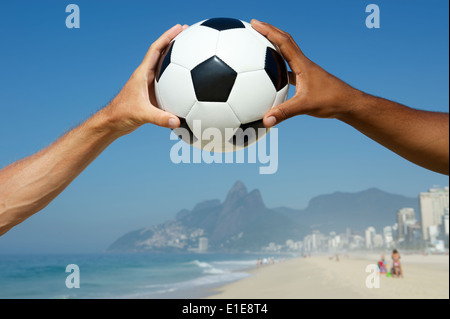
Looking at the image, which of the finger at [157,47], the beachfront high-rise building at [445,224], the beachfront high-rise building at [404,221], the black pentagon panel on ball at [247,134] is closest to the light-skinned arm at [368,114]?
the black pentagon panel on ball at [247,134]

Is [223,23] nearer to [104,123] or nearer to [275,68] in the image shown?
[275,68]

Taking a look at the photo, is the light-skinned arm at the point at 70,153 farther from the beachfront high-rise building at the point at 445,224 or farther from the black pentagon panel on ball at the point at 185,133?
the beachfront high-rise building at the point at 445,224

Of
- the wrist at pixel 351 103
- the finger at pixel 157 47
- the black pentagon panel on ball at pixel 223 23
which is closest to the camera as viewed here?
the wrist at pixel 351 103

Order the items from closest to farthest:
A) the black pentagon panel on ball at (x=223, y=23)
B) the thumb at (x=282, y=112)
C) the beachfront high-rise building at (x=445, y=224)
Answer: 1. the thumb at (x=282, y=112)
2. the black pentagon panel on ball at (x=223, y=23)
3. the beachfront high-rise building at (x=445, y=224)

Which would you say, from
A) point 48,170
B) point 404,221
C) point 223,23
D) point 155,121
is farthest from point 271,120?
point 404,221

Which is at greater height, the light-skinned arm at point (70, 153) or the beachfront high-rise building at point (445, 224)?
the beachfront high-rise building at point (445, 224)
